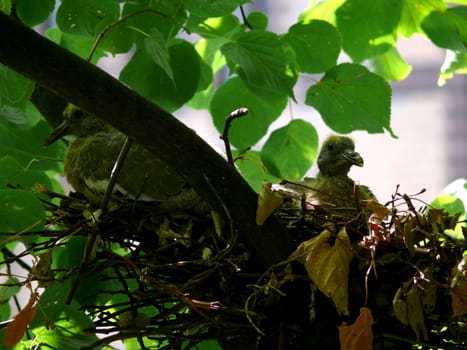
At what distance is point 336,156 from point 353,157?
0.29 feet

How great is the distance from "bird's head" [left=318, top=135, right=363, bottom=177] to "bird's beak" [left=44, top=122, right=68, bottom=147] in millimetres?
672

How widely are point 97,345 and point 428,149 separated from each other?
29.8 ft

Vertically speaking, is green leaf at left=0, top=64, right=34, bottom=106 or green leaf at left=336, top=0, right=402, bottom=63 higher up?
green leaf at left=336, top=0, right=402, bottom=63

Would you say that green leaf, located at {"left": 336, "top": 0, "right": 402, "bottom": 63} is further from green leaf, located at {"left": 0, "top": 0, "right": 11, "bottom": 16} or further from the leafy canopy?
green leaf, located at {"left": 0, "top": 0, "right": 11, "bottom": 16}

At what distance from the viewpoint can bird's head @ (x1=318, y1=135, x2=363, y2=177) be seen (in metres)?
2.25

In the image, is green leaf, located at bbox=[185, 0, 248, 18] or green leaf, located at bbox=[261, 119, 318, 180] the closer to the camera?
green leaf, located at bbox=[185, 0, 248, 18]

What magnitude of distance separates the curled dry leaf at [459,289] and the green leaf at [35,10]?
2.57 ft

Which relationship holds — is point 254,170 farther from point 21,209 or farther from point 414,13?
point 21,209

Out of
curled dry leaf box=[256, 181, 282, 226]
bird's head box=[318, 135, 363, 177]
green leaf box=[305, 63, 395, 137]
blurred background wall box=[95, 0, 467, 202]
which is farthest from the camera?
blurred background wall box=[95, 0, 467, 202]

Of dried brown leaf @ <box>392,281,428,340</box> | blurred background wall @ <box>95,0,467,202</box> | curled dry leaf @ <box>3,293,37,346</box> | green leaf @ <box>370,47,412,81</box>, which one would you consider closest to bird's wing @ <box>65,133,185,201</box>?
curled dry leaf @ <box>3,293,37,346</box>

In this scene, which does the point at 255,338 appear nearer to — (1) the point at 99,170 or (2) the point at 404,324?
(2) the point at 404,324

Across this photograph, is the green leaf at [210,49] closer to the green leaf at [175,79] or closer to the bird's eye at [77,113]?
the green leaf at [175,79]

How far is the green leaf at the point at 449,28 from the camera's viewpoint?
5.78ft

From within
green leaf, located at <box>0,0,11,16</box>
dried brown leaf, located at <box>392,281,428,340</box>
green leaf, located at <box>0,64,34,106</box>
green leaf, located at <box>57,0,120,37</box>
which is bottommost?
dried brown leaf, located at <box>392,281,428,340</box>
